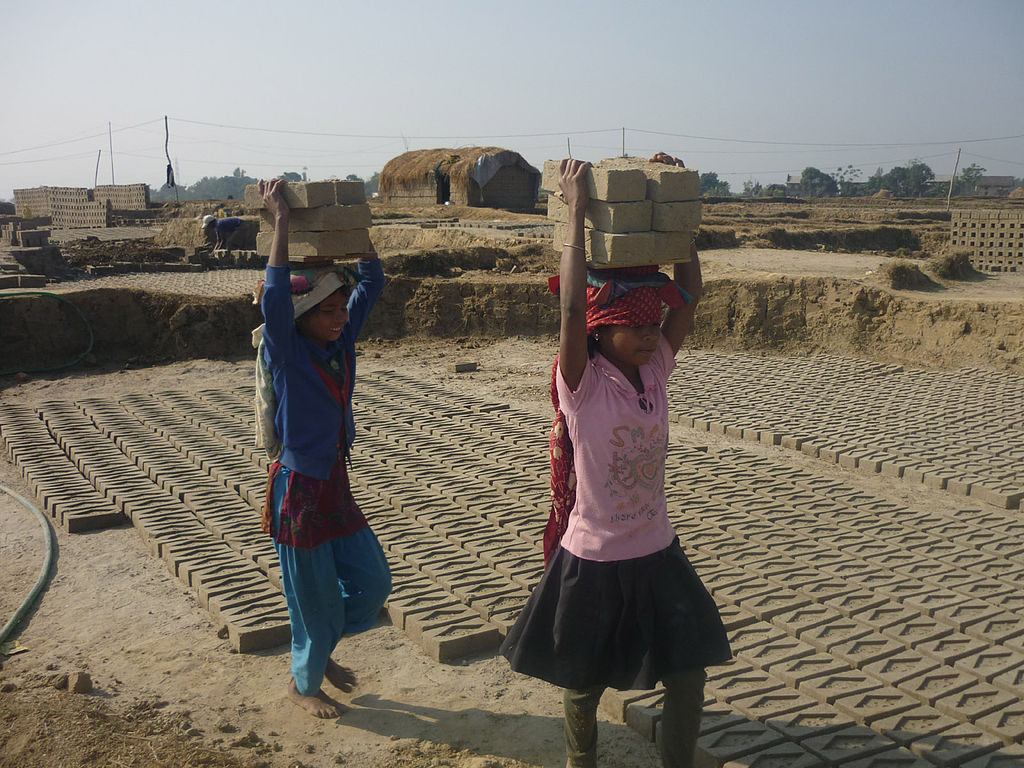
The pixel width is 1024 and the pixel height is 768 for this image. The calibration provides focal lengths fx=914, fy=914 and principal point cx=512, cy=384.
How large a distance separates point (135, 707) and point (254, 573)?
3.61 ft

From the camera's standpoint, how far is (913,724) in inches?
115

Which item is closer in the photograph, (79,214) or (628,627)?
(628,627)

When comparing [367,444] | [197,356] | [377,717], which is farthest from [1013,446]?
[197,356]

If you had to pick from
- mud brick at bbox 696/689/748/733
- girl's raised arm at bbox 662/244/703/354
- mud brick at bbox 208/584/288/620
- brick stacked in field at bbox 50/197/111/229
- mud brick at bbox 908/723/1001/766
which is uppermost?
brick stacked in field at bbox 50/197/111/229

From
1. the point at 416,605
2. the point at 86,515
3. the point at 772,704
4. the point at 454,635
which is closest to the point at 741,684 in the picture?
the point at 772,704

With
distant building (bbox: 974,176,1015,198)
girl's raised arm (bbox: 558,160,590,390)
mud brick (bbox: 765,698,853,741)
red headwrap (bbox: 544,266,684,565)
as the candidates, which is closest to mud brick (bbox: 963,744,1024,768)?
mud brick (bbox: 765,698,853,741)

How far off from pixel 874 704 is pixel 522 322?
29.5 ft

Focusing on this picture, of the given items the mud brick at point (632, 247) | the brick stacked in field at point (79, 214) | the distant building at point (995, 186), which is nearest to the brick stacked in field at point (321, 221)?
the mud brick at point (632, 247)

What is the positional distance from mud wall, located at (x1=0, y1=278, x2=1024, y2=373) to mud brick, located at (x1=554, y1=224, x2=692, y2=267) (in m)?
8.07

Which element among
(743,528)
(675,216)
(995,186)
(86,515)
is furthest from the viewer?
(995,186)

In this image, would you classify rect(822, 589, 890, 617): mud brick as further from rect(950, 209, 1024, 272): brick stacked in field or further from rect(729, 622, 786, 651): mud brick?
rect(950, 209, 1024, 272): brick stacked in field

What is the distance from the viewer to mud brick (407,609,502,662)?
354 centimetres

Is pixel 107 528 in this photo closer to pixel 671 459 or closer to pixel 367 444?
pixel 367 444

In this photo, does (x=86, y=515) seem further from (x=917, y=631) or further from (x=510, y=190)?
(x=510, y=190)
